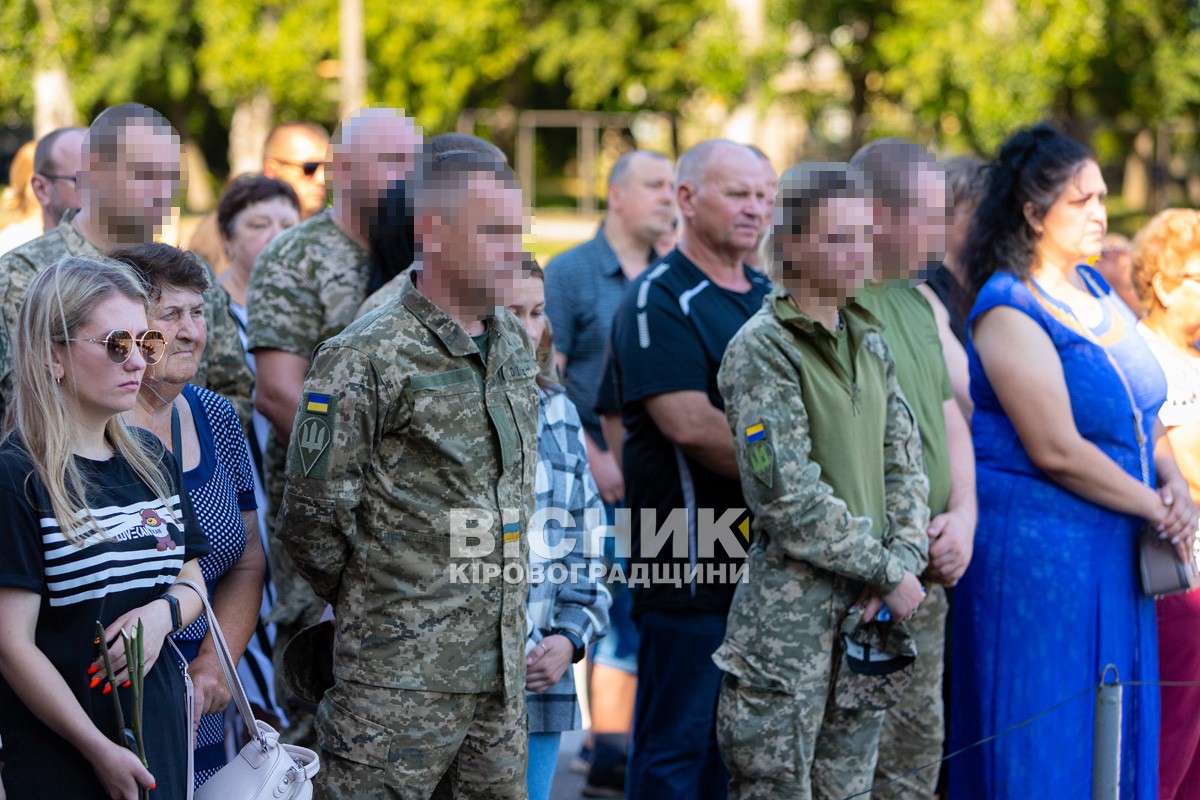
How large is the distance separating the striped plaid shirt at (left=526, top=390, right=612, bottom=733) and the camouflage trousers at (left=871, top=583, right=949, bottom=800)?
99 cm

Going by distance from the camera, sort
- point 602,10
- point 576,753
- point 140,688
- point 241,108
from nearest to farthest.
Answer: point 140,688, point 576,753, point 241,108, point 602,10

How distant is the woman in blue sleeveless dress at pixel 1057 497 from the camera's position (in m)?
3.71

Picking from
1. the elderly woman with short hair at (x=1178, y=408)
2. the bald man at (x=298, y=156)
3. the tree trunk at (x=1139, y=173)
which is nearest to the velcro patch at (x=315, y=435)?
the elderly woman with short hair at (x=1178, y=408)

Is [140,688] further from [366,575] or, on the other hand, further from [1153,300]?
[1153,300]

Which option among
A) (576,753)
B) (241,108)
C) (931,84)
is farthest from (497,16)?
(576,753)

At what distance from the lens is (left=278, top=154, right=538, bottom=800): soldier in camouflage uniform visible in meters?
2.54

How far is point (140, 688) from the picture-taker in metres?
2.27

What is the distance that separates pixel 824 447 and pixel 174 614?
1554 millimetres

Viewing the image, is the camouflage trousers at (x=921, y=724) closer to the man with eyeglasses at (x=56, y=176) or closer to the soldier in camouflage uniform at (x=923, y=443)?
the soldier in camouflage uniform at (x=923, y=443)

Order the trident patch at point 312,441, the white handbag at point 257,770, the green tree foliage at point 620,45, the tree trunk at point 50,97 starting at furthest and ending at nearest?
the green tree foliage at point 620,45 < the tree trunk at point 50,97 < the trident patch at point 312,441 < the white handbag at point 257,770

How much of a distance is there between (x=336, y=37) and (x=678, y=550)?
22.5 meters

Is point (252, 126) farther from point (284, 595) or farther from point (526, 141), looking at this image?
point (284, 595)

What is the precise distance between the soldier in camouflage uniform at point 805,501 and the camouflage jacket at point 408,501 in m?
0.74

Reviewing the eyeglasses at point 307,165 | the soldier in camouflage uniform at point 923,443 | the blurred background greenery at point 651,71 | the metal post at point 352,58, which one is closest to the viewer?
the soldier in camouflage uniform at point 923,443
